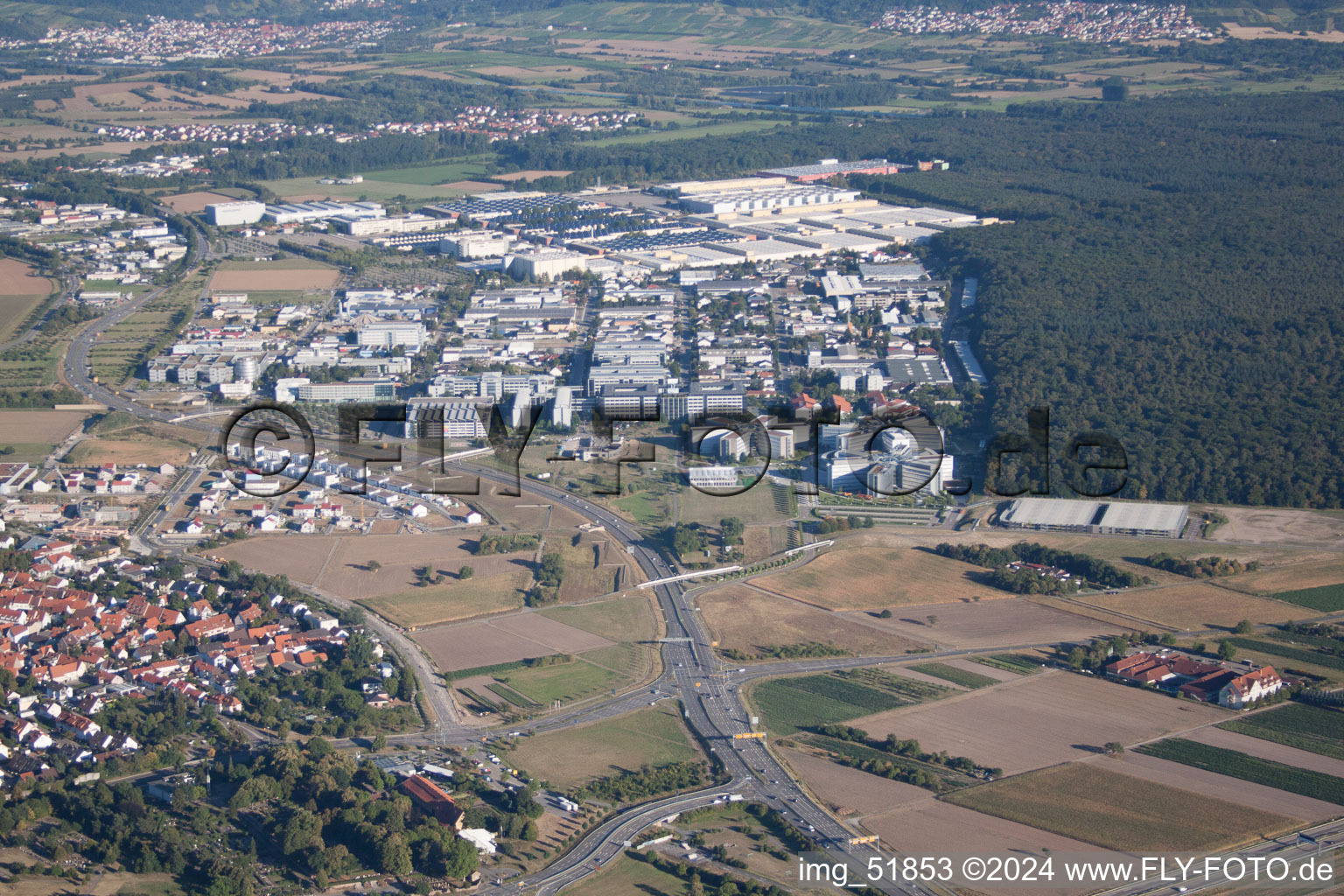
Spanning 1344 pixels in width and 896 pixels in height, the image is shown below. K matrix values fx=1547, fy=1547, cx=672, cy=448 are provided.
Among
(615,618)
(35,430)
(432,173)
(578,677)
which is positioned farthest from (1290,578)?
(432,173)

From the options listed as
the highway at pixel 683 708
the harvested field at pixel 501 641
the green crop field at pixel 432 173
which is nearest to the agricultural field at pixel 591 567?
the highway at pixel 683 708

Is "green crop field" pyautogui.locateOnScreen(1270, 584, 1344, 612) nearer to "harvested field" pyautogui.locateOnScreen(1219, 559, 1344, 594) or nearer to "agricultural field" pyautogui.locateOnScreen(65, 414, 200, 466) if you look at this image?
"harvested field" pyautogui.locateOnScreen(1219, 559, 1344, 594)

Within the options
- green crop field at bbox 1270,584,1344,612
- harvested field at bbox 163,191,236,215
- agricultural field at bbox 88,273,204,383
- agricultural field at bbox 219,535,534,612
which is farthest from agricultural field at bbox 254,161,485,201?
green crop field at bbox 1270,584,1344,612

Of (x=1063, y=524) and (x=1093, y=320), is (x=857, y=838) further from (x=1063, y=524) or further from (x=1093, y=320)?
(x=1093, y=320)

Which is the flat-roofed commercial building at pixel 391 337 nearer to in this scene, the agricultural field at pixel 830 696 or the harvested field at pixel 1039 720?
the agricultural field at pixel 830 696

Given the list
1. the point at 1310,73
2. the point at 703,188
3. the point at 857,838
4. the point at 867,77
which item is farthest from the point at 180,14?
the point at 857,838

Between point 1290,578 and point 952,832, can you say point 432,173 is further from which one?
point 952,832
